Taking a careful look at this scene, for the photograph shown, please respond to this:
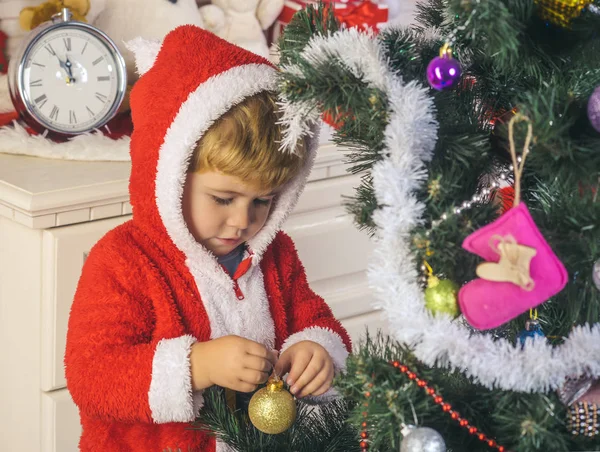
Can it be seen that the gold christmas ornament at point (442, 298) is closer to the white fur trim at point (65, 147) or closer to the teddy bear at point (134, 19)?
the white fur trim at point (65, 147)

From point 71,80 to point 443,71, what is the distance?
2.66ft

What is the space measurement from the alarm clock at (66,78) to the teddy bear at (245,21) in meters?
0.37

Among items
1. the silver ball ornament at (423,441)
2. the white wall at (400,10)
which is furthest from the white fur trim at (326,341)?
the white wall at (400,10)

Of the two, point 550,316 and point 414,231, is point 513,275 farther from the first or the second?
point 550,316

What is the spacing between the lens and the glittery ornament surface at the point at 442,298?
604 mm

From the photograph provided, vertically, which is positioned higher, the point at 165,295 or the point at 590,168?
the point at 590,168

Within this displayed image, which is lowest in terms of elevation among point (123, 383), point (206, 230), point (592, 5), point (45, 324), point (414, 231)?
point (45, 324)

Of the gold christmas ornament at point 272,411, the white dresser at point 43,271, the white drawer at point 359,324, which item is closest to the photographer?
the gold christmas ornament at point 272,411

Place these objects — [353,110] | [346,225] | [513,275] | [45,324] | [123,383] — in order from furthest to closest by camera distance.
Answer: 1. [346,225]
2. [45,324]
3. [123,383]
4. [353,110]
5. [513,275]

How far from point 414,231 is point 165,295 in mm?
389

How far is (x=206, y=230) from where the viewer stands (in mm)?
925

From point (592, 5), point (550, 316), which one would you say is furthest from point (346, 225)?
point (592, 5)

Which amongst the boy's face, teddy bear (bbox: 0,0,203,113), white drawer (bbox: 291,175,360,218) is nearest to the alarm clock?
teddy bear (bbox: 0,0,203,113)

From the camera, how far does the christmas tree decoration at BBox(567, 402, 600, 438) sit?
2.06ft
